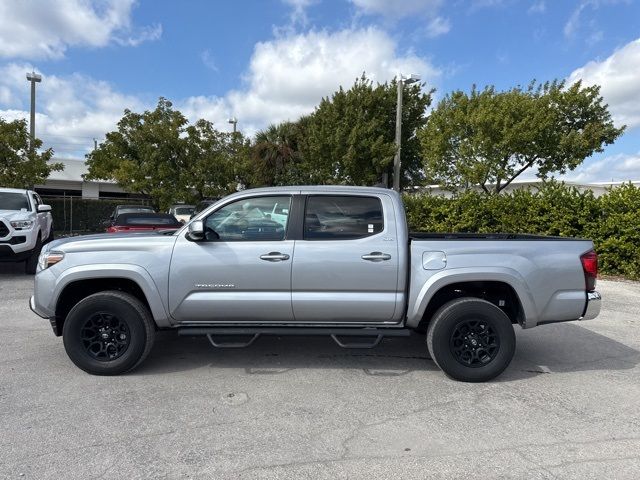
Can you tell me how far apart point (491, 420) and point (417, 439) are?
2.36ft

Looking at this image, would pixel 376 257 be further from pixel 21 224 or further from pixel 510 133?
pixel 510 133

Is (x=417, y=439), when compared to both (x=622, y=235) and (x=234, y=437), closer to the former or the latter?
(x=234, y=437)

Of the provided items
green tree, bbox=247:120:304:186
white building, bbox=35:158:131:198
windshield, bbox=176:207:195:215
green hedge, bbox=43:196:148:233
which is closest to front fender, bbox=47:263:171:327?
windshield, bbox=176:207:195:215

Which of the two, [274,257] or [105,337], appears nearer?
[274,257]

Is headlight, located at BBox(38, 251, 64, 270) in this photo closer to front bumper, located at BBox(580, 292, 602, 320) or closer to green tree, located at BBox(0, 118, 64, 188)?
front bumper, located at BBox(580, 292, 602, 320)

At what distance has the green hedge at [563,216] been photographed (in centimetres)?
1123

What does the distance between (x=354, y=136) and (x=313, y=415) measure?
1834cm

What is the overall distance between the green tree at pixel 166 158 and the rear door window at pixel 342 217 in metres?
19.3

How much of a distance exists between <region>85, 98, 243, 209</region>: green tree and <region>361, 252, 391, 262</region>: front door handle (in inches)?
777

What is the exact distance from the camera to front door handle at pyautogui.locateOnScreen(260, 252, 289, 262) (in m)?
4.52

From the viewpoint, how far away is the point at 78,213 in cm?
2455

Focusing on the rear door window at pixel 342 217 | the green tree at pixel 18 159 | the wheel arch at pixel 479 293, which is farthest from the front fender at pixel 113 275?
the green tree at pixel 18 159

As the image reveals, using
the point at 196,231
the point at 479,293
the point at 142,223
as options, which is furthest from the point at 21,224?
the point at 479,293

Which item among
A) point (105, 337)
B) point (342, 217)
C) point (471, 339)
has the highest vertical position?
point (342, 217)
